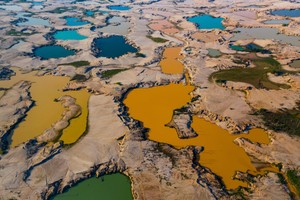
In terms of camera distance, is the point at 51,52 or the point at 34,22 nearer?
the point at 51,52

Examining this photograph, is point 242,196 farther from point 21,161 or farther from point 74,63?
point 74,63

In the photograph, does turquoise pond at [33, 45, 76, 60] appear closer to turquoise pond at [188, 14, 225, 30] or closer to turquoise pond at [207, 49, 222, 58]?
turquoise pond at [207, 49, 222, 58]

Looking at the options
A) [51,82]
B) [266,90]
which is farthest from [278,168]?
[51,82]

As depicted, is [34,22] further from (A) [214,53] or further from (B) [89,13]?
(A) [214,53]

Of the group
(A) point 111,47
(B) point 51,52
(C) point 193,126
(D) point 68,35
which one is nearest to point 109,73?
(A) point 111,47

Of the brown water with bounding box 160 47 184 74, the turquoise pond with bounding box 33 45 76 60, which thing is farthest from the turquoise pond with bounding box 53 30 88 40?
the brown water with bounding box 160 47 184 74
